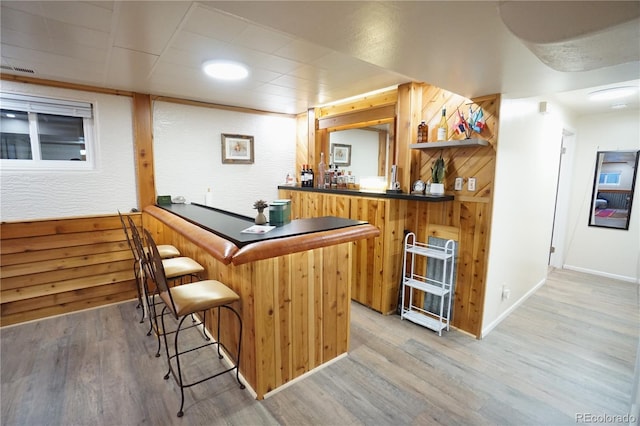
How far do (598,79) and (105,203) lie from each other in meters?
4.43

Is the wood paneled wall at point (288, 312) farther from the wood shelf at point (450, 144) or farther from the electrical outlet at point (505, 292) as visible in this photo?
the electrical outlet at point (505, 292)

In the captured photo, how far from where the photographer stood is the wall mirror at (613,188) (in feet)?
13.1

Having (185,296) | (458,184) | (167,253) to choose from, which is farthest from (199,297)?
(458,184)

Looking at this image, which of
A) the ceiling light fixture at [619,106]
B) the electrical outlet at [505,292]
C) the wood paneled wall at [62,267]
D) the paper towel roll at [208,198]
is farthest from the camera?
the paper towel roll at [208,198]

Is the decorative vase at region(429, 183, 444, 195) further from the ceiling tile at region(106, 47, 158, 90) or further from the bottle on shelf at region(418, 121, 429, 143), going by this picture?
the ceiling tile at region(106, 47, 158, 90)

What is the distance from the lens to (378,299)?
3055 mm

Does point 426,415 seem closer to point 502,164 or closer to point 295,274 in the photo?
point 295,274

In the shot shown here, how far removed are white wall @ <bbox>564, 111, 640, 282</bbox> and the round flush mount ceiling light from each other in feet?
15.7

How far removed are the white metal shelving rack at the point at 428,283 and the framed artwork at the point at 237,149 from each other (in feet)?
7.99

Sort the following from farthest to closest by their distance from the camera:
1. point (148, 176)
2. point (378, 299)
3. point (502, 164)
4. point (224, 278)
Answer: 1. point (148, 176)
2. point (378, 299)
3. point (502, 164)
4. point (224, 278)

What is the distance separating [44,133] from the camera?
292 cm

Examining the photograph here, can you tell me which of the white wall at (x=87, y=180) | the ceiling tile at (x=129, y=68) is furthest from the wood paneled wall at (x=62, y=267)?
the ceiling tile at (x=129, y=68)

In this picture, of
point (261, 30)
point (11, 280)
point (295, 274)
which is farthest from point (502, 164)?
point (11, 280)

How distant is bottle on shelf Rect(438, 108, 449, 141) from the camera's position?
2.67 metres
